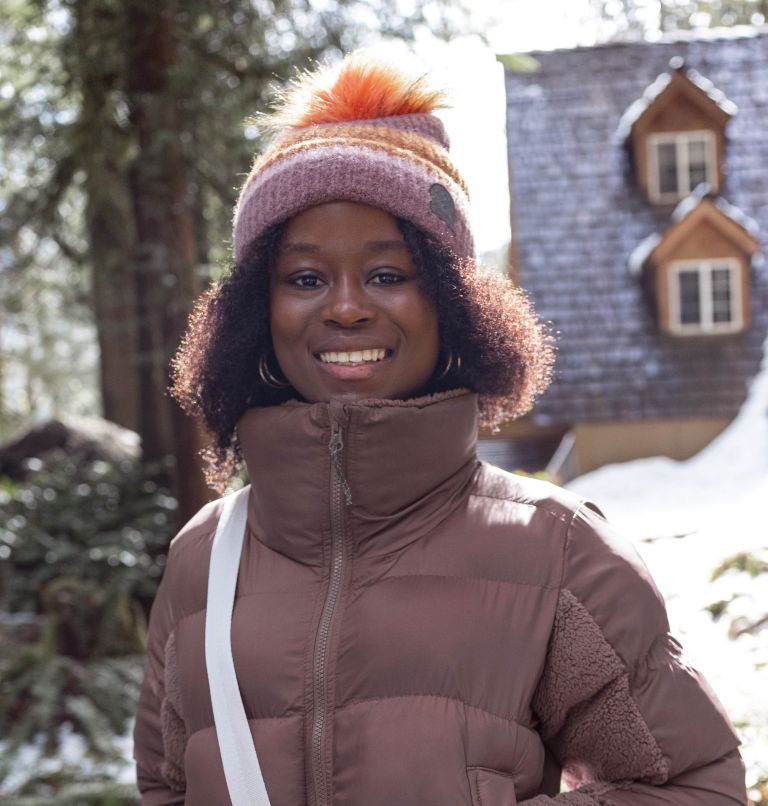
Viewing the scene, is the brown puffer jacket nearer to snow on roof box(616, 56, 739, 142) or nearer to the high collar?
the high collar

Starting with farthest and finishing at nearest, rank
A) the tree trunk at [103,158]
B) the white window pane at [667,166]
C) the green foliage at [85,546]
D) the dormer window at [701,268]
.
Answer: the white window pane at [667,166] → the dormer window at [701,268] → the green foliage at [85,546] → the tree trunk at [103,158]

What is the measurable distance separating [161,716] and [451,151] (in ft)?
4.46

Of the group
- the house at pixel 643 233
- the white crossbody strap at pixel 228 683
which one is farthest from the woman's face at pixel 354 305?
the house at pixel 643 233

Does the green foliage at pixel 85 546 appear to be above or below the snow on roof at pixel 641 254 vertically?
below

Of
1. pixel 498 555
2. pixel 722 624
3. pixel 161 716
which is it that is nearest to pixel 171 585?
pixel 161 716

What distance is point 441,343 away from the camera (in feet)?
6.77

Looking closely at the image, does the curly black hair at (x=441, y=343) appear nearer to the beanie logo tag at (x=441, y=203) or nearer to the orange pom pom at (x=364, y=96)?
the beanie logo tag at (x=441, y=203)

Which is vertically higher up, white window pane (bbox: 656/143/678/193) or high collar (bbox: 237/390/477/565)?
white window pane (bbox: 656/143/678/193)

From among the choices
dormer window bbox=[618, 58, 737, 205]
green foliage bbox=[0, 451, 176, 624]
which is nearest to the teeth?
green foliage bbox=[0, 451, 176, 624]

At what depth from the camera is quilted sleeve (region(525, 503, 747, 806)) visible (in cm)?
173

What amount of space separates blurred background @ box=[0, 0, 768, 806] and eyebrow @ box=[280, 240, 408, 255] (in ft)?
0.89

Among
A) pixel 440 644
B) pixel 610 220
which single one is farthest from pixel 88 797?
pixel 610 220

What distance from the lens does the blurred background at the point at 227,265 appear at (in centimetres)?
585

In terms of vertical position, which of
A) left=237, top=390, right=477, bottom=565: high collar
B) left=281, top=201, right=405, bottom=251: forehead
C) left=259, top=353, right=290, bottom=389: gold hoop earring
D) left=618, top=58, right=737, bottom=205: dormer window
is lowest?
left=237, top=390, right=477, bottom=565: high collar
